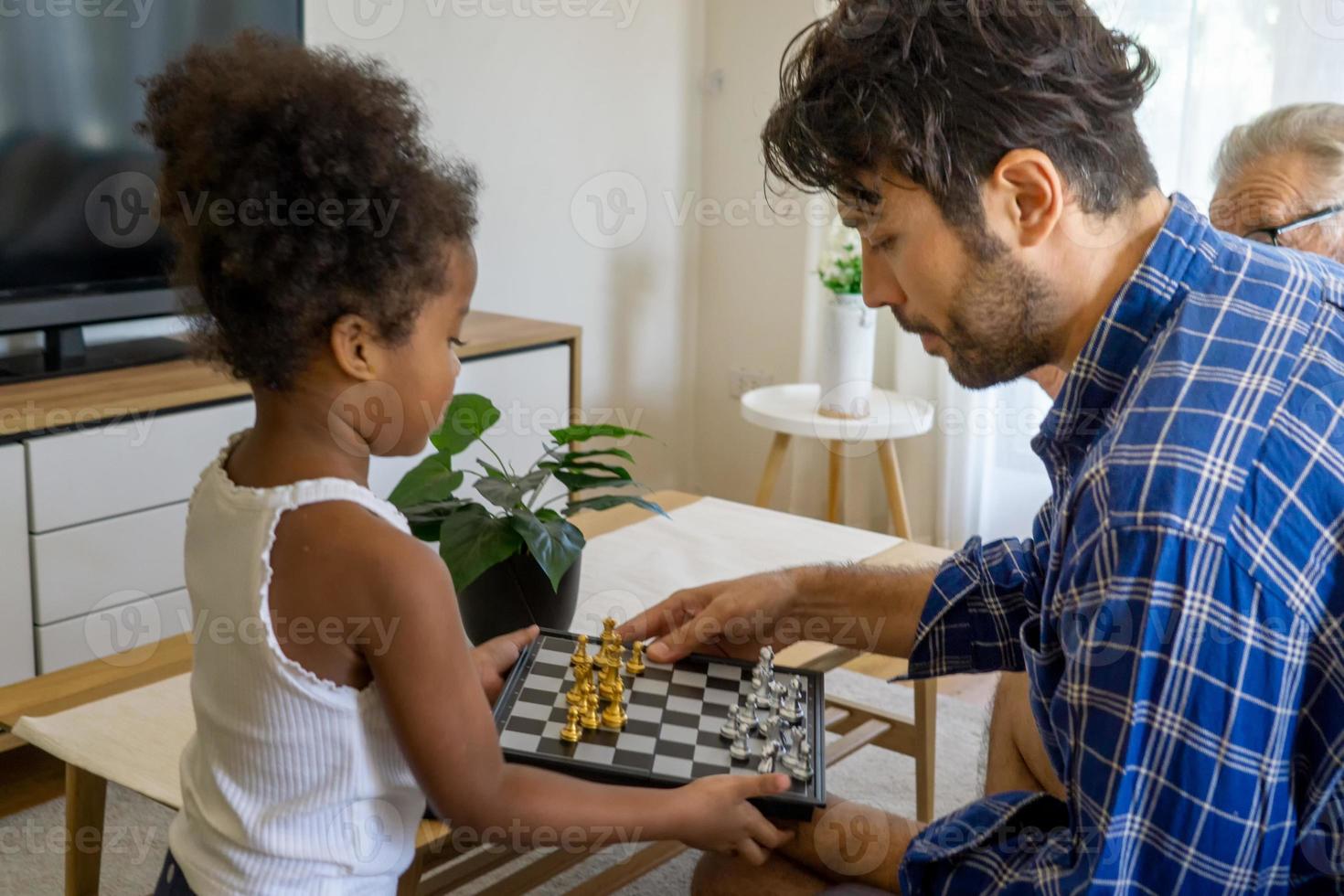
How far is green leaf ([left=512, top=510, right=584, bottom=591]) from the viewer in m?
1.50

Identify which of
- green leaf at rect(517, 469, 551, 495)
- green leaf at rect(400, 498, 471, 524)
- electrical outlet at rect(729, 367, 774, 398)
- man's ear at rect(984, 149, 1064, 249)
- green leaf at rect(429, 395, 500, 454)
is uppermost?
man's ear at rect(984, 149, 1064, 249)

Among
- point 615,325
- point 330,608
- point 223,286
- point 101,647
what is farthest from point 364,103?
point 615,325

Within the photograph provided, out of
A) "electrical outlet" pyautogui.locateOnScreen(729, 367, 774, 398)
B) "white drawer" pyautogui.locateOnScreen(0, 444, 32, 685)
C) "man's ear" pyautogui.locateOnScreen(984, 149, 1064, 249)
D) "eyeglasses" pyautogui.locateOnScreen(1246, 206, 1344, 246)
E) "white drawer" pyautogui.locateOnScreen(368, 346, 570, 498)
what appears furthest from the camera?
"electrical outlet" pyautogui.locateOnScreen(729, 367, 774, 398)

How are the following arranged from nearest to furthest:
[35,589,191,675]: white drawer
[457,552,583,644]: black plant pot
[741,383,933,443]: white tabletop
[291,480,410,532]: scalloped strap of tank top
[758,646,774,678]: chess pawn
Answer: [291,480,410,532]: scalloped strap of tank top < [758,646,774,678]: chess pawn < [457,552,583,644]: black plant pot < [35,589,191,675]: white drawer < [741,383,933,443]: white tabletop

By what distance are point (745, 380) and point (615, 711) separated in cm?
297

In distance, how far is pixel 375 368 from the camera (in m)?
1.04

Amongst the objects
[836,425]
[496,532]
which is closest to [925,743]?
[496,532]

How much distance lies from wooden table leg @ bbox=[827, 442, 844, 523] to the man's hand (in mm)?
2087

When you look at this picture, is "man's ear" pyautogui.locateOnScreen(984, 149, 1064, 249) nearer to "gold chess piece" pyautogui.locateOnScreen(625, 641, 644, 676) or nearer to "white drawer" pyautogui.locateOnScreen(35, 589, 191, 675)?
"gold chess piece" pyautogui.locateOnScreen(625, 641, 644, 676)

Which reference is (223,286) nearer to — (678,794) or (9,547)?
(678,794)

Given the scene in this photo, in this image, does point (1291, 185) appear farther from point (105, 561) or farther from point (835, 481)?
point (105, 561)

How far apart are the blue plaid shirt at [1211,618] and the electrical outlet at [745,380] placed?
3087 millimetres

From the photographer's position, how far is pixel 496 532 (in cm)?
152

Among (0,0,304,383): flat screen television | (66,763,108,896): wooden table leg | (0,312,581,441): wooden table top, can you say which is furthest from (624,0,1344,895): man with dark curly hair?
(0,0,304,383): flat screen television
